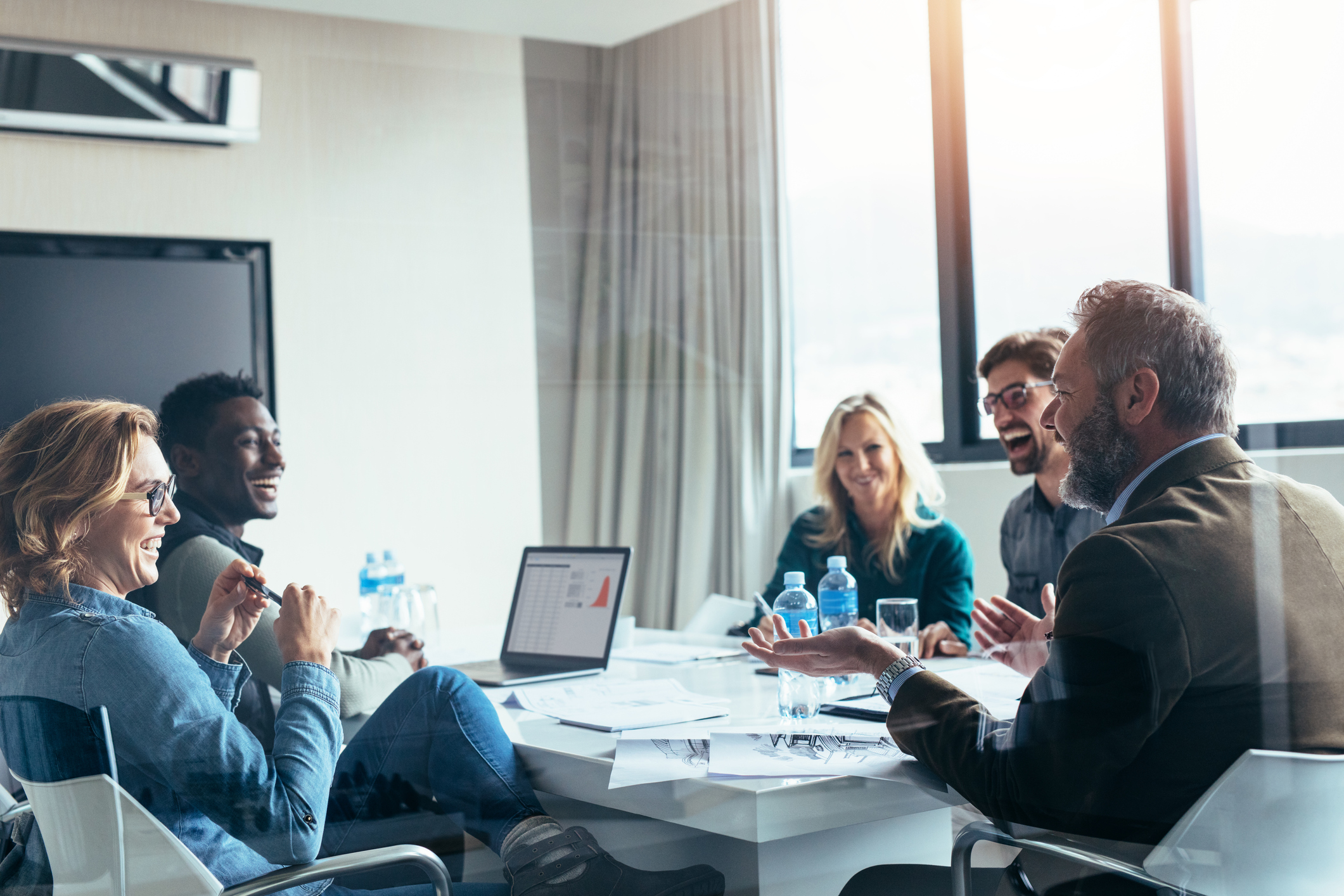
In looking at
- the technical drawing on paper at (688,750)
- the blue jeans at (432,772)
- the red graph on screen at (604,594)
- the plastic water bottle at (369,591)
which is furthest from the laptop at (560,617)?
the technical drawing on paper at (688,750)

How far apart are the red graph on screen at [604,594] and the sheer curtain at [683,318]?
5cm

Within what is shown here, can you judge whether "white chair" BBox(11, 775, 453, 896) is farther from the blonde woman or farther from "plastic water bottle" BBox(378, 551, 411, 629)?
the blonde woman

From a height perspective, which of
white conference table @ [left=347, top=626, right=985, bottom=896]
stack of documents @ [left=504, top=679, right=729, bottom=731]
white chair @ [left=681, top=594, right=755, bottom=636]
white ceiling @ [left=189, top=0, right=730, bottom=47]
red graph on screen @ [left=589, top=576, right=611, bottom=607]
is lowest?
white conference table @ [left=347, top=626, right=985, bottom=896]

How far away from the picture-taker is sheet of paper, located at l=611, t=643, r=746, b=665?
2213 mm

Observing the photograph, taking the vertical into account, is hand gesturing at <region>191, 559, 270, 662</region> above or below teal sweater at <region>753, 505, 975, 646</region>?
above

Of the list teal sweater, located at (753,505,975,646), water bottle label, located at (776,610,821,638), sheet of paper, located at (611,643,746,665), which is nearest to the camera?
water bottle label, located at (776,610,821,638)

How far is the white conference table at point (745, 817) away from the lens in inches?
52.4

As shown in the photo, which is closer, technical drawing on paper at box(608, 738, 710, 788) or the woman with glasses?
the woman with glasses

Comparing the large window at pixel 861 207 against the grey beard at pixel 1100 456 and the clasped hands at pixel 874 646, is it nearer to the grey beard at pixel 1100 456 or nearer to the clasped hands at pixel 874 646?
the clasped hands at pixel 874 646

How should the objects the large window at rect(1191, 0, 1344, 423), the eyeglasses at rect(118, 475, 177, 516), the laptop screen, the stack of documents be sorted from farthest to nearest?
the large window at rect(1191, 0, 1344, 423)
the laptop screen
the stack of documents
the eyeglasses at rect(118, 475, 177, 516)

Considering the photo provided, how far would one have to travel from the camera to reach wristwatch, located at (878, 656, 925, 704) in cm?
138

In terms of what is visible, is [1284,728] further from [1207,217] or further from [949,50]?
[949,50]

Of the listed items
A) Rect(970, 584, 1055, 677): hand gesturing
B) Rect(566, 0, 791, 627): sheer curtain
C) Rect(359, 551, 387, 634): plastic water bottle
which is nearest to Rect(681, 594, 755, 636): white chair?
Rect(566, 0, 791, 627): sheer curtain

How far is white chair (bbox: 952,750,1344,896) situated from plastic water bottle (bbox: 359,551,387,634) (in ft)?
3.05
